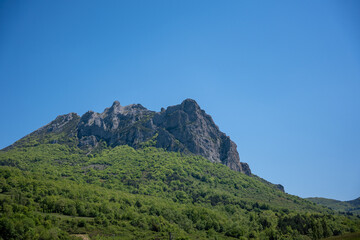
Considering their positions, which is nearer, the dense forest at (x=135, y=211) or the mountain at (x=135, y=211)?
the mountain at (x=135, y=211)

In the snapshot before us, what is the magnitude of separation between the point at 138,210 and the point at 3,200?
56834 mm

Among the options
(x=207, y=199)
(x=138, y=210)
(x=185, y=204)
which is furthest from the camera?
(x=207, y=199)

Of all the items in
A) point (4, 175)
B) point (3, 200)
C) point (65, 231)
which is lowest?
point (65, 231)

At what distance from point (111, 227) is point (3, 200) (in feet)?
122

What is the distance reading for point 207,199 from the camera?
169250 mm

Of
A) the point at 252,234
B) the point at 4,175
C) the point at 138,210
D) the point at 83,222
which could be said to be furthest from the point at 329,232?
the point at 4,175

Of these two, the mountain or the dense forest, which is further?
the dense forest

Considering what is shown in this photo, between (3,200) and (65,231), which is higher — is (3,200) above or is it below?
above

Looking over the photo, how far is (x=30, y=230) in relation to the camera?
77.0 m

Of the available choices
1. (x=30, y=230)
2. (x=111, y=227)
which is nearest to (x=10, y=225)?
(x=30, y=230)

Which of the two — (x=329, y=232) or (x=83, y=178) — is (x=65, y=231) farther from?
(x=329, y=232)

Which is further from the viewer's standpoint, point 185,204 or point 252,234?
point 185,204

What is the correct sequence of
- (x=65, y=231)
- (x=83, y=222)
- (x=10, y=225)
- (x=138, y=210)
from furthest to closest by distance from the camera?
(x=138, y=210) < (x=83, y=222) < (x=65, y=231) < (x=10, y=225)

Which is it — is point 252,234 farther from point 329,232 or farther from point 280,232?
point 329,232
